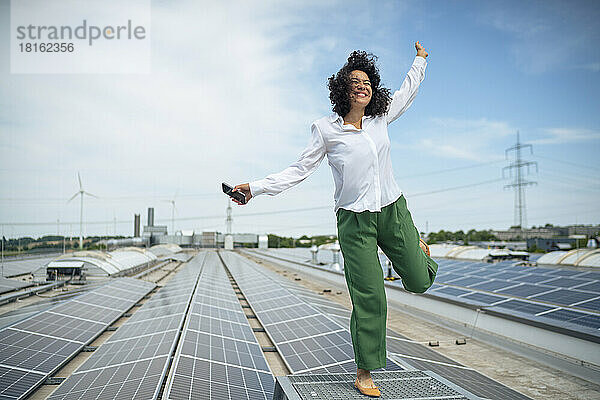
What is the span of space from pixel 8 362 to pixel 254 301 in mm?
8072

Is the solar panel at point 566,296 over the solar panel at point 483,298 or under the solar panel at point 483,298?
over

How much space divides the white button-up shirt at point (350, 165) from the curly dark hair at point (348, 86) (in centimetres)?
9

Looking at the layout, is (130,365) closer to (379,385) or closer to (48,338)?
(48,338)

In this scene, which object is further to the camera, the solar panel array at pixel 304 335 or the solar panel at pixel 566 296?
the solar panel at pixel 566 296

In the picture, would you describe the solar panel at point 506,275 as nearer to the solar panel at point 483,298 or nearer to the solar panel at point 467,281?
the solar panel at point 467,281

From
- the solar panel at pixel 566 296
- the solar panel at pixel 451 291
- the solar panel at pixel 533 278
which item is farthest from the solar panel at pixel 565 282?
the solar panel at pixel 451 291

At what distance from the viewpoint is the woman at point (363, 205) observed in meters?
4.11

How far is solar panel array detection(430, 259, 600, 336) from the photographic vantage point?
11141 mm

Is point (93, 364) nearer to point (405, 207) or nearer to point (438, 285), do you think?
point (405, 207)

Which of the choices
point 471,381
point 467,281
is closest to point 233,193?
point 471,381

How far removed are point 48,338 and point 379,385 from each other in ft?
25.6

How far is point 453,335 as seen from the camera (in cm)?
1341

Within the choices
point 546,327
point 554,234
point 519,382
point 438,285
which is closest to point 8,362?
point 519,382

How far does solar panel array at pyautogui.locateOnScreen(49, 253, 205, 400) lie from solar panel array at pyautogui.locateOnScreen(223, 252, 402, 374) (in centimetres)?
217
